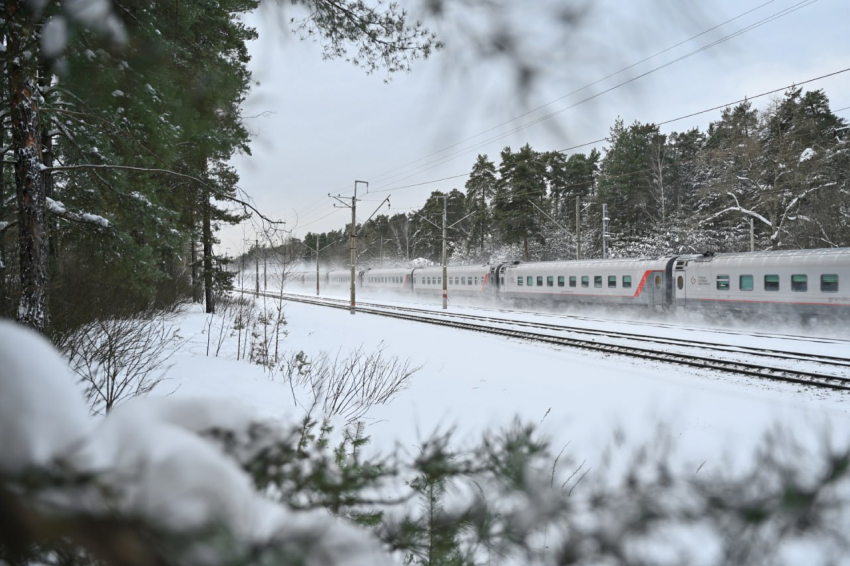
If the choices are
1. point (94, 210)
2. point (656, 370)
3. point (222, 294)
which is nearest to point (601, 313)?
point (656, 370)

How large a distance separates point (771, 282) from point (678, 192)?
16.0m

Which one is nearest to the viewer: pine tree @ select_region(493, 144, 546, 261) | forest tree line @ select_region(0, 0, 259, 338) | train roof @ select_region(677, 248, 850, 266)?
forest tree line @ select_region(0, 0, 259, 338)

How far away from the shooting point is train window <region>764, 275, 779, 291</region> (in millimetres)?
17594

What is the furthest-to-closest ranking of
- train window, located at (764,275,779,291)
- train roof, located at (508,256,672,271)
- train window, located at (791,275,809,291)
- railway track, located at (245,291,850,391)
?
train roof, located at (508,256,672,271), train window, located at (764,275,779,291), train window, located at (791,275,809,291), railway track, located at (245,291,850,391)

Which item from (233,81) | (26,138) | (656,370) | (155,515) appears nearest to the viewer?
(155,515)

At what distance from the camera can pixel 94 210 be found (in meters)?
9.87

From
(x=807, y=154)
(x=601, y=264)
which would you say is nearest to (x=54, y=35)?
(x=601, y=264)

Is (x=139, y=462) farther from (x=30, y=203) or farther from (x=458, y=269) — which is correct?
(x=458, y=269)

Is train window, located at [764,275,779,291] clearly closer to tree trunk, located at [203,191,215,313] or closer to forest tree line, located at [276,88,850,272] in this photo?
forest tree line, located at [276,88,850,272]

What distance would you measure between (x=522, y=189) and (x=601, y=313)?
23.9 meters

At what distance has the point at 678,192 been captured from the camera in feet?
17.7

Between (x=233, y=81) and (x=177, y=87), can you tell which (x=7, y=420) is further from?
(x=233, y=81)

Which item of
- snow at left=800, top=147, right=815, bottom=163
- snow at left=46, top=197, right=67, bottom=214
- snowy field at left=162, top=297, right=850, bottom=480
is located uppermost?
snow at left=800, top=147, right=815, bottom=163

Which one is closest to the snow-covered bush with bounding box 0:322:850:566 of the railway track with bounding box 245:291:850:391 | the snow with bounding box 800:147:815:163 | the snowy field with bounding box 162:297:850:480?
the snowy field with bounding box 162:297:850:480
